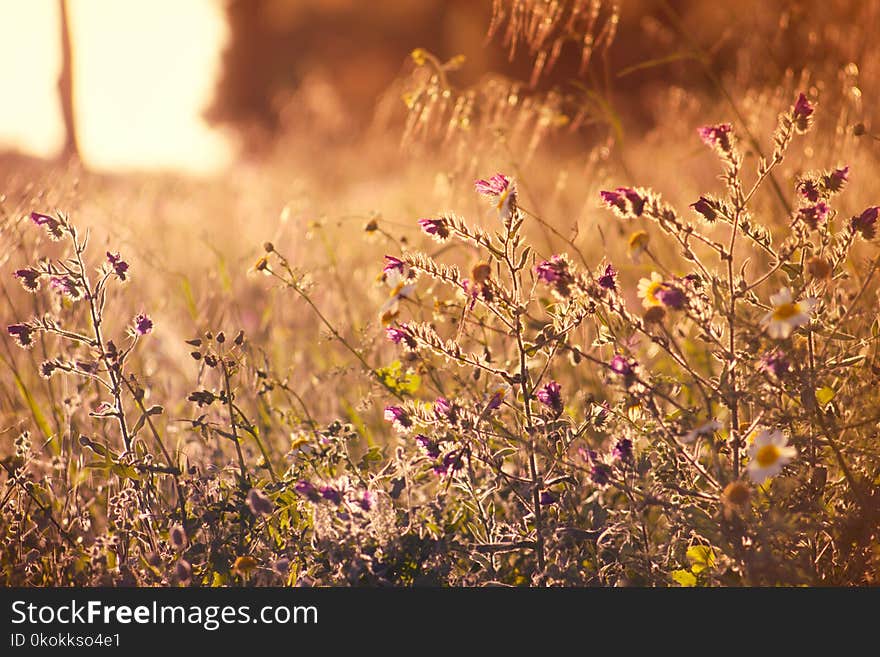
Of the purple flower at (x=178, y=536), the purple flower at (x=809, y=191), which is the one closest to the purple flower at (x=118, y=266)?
the purple flower at (x=178, y=536)

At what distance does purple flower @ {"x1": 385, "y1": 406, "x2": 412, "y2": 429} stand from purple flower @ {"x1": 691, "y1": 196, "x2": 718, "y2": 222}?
637 mm

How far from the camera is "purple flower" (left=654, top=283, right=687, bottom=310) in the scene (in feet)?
4.36

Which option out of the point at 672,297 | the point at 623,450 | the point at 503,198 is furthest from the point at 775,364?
the point at 503,198

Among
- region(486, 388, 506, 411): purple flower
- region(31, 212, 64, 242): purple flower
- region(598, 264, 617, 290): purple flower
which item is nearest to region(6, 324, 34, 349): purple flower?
region(31, 212, 64, 242): purple flower

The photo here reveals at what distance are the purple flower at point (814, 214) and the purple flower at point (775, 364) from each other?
228 millimetres

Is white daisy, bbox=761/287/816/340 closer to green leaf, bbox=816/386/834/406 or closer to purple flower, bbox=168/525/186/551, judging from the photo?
green leaf, bbox=816/386/834/406

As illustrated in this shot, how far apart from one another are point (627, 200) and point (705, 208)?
19cm

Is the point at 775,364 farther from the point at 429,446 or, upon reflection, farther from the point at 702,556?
the point at 429,446

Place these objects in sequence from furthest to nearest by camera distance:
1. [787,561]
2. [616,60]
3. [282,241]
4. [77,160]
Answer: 1. [616,60]
2. [282,241]
3. [77,160]
4. [787,561]

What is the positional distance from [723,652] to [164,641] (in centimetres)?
89

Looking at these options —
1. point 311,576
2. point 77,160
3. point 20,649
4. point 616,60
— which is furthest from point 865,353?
point 616,60

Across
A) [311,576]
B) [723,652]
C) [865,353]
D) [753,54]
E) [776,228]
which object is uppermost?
[753,54]

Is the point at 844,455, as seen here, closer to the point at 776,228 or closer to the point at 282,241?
the point at 776,228

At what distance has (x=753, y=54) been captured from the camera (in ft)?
12.0
